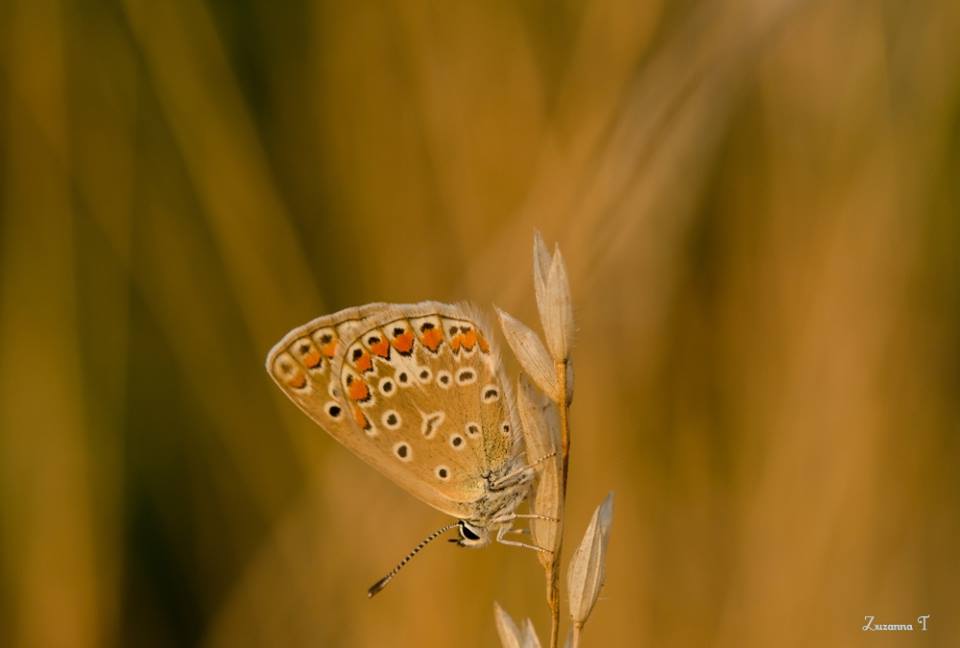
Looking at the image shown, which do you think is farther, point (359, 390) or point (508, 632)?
point (359, 390)

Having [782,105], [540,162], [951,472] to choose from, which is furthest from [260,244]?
[951,472]

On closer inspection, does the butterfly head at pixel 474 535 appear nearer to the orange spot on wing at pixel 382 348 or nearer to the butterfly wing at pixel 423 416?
the butterfly wing at pixel 423 416

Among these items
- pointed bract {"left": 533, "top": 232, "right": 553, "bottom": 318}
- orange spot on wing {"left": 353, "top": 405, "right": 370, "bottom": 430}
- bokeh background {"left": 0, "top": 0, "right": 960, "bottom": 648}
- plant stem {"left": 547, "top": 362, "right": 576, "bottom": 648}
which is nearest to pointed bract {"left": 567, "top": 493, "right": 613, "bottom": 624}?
plant stem {"left": 547, "top": 362, "right": 576, "bottom": 648}

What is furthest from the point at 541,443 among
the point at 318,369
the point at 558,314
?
the point at 318,369

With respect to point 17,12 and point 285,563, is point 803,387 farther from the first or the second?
point 17,12

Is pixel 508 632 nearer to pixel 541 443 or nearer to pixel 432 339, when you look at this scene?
pixel 541 443

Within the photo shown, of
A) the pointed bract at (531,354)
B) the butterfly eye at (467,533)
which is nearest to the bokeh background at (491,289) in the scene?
the butterfly eye at (467,533)
